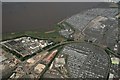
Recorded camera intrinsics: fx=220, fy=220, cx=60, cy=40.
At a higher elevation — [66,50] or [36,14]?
[36,14]

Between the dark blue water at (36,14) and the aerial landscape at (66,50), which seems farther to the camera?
the dark blue water at (36,14)

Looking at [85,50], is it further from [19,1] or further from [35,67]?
[19,1]

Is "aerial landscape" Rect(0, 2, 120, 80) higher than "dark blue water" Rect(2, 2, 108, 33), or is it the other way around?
"dark blue water" Rect(2, 2, 108, 33)

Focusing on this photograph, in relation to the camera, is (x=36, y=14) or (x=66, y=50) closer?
(x=66, y=50)

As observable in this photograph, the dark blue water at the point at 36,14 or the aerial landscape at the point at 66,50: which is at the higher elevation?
the dark blue water at the point at 36,14

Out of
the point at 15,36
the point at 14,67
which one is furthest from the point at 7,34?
the point at 14,67

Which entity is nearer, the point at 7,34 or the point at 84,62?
the point at 84,62

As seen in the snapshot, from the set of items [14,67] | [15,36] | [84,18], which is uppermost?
[84,18]

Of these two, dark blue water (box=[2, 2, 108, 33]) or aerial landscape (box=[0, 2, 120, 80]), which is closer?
aerial landscape (box=[0, 2, 120, 80])
